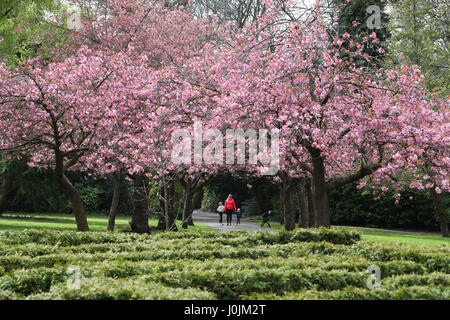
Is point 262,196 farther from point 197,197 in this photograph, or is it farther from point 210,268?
point 210,268

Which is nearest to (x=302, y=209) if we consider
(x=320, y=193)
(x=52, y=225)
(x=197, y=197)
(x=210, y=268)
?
(x=197, y=197)

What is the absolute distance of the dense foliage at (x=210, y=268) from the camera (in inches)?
202

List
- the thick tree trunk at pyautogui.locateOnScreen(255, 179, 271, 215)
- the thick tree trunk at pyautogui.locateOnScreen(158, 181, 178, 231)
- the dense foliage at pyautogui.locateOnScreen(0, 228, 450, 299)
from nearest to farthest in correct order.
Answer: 1. the dense foliage at pyautogui.locateOnScreen(0, 228, 450, 299)
2. the thick tree trunk at pyautogui.locateOnScreen(158, 181, 178, 231)
3. the thick tree trunk at pyautogui.locateOnScreen(255, 179, 271, 215)

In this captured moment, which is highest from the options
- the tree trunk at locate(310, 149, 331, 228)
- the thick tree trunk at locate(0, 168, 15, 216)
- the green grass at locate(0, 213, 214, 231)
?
the thick tree trunk at locate(0, 168, 15, 216)

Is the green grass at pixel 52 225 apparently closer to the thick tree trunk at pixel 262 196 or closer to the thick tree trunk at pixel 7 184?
the thick tree trunk at pixel 7 184

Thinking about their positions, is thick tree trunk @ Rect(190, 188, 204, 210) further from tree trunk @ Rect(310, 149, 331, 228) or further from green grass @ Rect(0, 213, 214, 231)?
tree trunk @ Rect(310, 149, 331, 228)

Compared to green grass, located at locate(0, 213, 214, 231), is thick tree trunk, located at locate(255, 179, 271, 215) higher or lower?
higher

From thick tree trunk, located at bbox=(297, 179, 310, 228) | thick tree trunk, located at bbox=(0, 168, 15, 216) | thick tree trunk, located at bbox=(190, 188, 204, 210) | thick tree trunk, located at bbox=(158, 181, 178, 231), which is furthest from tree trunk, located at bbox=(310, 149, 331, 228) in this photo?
thick tree trunk, located at bbox=(0, 168, 15, 216)

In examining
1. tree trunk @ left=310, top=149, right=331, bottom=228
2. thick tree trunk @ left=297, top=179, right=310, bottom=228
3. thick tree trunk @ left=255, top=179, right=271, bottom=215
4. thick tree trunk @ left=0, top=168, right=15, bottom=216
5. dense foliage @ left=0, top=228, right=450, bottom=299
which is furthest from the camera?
thick tree trunk @ left=255, top=179, right=271, bottom=215

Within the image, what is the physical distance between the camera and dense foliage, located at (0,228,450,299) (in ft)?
16.9

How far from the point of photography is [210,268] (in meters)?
6.35

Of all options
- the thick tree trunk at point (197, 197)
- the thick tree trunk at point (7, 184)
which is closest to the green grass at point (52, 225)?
the thick tree trunk at point (197, 197)

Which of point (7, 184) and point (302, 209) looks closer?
point (302, 209)

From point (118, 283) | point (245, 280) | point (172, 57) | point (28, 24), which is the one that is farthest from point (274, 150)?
point (28, 24)
